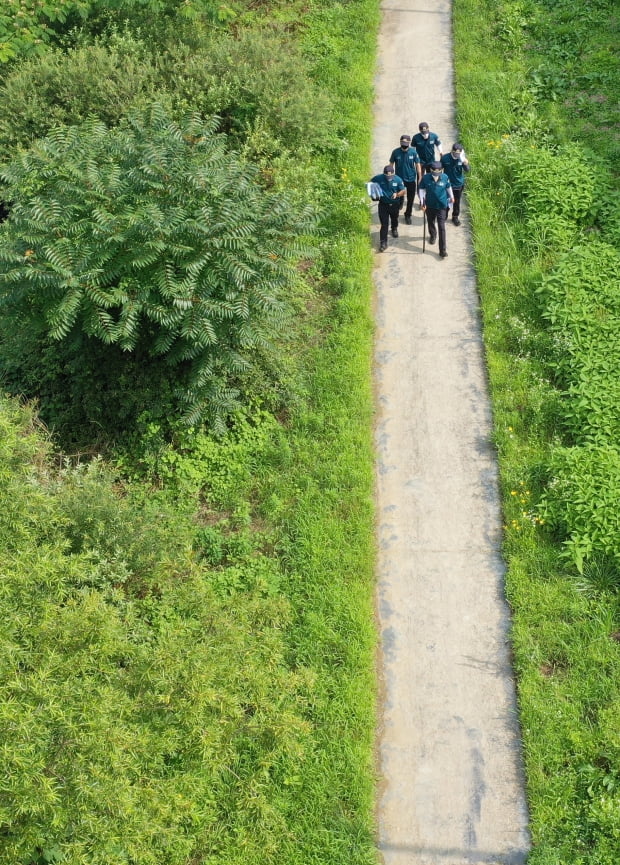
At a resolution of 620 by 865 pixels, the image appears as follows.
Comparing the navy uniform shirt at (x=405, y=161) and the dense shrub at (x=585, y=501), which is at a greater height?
the navy uniform shirt at (x=405, y=161)

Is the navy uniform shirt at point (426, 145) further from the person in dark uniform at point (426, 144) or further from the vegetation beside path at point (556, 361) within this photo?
the vegetation beside path at point (556, 361)

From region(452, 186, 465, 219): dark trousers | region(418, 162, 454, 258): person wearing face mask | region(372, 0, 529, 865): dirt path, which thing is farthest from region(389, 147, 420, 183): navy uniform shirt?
region(372, 0, 529, 865): dirt path

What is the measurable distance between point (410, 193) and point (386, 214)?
2.44 ft

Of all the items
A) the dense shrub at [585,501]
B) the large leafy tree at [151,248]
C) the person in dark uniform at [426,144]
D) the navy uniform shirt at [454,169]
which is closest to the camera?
the dense shrub at [585,501]

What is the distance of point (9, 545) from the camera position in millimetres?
7785

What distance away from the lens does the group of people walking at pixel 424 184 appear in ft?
40.8

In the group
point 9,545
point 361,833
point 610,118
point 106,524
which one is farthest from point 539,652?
point 610,118

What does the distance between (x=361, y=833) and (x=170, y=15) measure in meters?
12.9

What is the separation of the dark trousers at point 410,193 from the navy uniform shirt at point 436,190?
0.61 m

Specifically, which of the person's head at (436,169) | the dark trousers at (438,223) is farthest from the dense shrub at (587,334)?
the person's head at (436,169)

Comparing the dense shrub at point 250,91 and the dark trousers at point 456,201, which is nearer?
the dark trousers at point 456,201

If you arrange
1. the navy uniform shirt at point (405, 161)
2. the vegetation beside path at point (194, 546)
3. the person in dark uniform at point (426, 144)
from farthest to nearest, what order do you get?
the person in dark uniform at point (426, 144) < the navy uniform shirt at point (405, 161) < the vegetation beside path at point (194, 546)

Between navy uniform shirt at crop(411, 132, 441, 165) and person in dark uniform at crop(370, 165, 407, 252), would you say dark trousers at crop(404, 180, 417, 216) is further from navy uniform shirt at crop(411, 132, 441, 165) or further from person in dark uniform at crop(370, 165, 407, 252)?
navy uniform shirt at crop(411, 132, 441, 165)

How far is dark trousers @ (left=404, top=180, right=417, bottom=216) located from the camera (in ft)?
43.1
